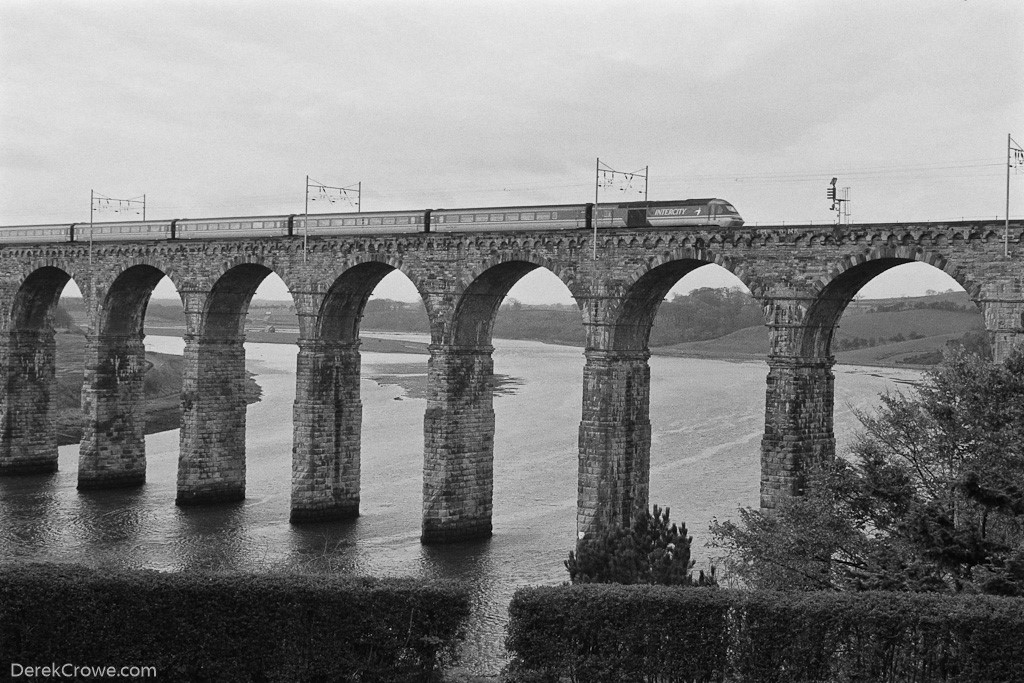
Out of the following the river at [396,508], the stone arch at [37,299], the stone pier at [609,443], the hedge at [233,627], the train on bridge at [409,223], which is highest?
the train on bridge at [409,223]

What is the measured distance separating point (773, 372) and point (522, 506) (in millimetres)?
17689

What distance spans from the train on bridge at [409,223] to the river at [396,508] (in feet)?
37.6

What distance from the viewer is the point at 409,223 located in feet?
135

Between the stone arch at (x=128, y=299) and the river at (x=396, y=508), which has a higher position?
the stone arch at (x=128, y=299)

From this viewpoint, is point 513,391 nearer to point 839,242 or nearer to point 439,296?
point 439,296

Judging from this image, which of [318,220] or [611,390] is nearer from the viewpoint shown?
[611,390]

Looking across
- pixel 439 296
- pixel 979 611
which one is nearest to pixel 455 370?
pixel 439 296

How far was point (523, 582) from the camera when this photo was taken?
34.8 m

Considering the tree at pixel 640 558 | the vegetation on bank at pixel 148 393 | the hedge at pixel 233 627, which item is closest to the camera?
the hedge at pixel 233 627

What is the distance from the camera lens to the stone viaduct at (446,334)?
30.8 meters

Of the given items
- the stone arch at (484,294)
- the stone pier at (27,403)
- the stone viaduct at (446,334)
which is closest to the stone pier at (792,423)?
the stone viaduct at (446,334)

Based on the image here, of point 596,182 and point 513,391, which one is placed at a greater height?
point 596,182

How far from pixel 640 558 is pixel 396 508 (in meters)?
20.0

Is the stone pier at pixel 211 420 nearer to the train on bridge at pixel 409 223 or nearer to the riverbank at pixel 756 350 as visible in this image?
the train on bridge at pixel 409 223
